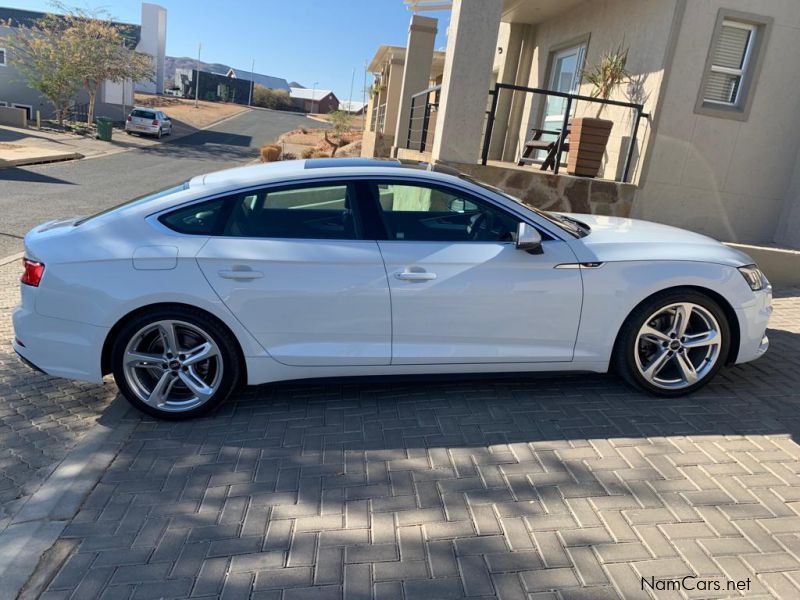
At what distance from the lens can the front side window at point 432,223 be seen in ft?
13.0

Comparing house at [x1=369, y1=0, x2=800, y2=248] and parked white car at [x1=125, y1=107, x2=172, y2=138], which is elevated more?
house at [x1=369, y1=0, x2=800, y2=248]

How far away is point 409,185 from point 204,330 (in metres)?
1.58

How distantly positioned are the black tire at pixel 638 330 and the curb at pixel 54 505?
3169 mm

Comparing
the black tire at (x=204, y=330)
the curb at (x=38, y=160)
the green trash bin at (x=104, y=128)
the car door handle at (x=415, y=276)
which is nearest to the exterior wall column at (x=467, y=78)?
the car door handle at (x=415, y=276)

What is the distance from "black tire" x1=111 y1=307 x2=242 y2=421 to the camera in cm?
374

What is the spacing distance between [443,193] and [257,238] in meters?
1.23

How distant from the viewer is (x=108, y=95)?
45031mm

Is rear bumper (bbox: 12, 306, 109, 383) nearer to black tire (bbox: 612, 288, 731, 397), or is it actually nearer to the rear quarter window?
the rear quarter window

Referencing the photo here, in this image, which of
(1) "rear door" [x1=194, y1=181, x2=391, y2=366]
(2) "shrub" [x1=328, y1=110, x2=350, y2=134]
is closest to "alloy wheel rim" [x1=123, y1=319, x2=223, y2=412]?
(1) "rear door" [x1=194, y1=181, x2=391, y2=366]

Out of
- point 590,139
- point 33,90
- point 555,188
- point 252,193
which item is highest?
point 590,139

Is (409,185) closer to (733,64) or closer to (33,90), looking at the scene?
(733,64)

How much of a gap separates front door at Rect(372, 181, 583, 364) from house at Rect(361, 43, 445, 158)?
578cm

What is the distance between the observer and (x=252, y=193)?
3.92 m

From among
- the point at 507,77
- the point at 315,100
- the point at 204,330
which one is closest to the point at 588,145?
the point at 507,77
